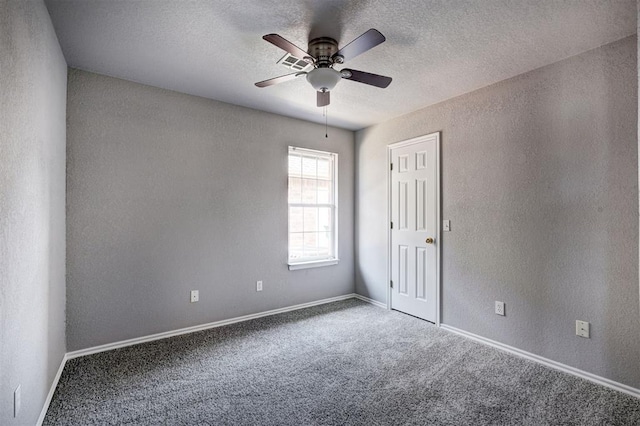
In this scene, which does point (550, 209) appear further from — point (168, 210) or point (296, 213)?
point (168, 210)

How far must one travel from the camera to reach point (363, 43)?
73.2 inches

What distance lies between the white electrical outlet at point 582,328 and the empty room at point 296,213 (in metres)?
0.05

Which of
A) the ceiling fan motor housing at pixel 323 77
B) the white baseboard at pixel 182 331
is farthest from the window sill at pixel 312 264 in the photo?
the ceiling fan motor housing at pixel 323 77

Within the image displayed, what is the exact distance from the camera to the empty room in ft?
6.25

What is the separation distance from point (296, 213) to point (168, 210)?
1.58m

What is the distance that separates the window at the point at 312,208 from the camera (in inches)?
162

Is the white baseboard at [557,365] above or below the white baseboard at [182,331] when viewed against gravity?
below

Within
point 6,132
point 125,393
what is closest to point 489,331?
point 125,393

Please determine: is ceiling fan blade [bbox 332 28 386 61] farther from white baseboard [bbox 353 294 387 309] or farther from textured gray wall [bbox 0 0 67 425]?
white baseboard [bbox 353 294 387 309]

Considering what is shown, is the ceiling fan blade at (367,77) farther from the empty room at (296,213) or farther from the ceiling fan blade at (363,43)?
the ceiling fan blade at (363,43)

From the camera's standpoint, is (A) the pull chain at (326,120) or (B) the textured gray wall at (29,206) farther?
(A) the pull chain at (326,120)

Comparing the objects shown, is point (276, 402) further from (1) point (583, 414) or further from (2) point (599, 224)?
(2) point (599, 224)

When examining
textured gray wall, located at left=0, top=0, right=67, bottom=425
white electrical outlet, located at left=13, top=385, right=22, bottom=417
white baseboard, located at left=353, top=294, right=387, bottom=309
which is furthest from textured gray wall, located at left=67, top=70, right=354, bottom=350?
white electrical outlet, located at left=13, top=385, right=22, bottom=417

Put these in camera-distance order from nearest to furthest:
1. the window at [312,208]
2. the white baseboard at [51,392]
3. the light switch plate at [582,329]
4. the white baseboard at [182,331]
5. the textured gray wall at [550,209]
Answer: the white baseboard at [51,392] → the textured gray wall at [550,209] → the light switch plate at [582,329] → the white baseboard at [182,331] → the window at [312,208]
